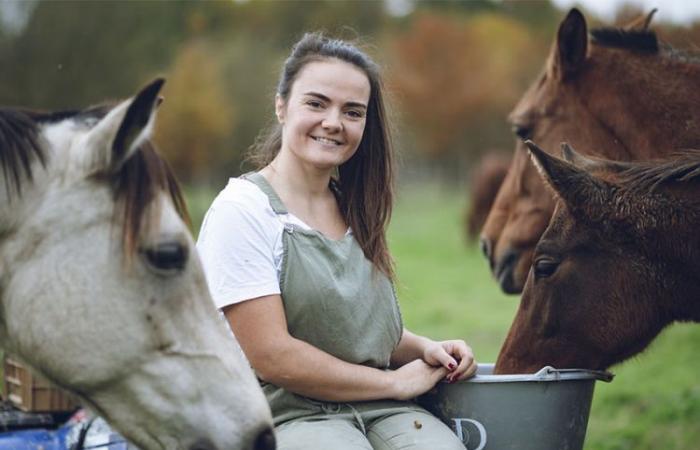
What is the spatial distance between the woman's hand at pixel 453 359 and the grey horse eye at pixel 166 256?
1.10m

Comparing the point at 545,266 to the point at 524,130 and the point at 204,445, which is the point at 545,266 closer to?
the point at 204,445

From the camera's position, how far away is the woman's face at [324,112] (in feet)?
10.4

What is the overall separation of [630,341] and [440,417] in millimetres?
793

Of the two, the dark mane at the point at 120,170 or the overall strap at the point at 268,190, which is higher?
the dark mane at the point at 120,170

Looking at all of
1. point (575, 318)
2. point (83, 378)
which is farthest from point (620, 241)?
point (83, 378)

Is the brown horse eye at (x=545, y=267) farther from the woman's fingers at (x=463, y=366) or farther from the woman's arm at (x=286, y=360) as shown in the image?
the woman's arm at (x=286, y=360)

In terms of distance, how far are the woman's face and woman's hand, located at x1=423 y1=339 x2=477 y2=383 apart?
735mm

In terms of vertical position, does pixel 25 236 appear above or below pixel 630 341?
above

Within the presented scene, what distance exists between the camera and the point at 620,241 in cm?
329

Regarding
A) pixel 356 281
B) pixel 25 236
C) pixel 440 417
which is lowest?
pixel 440 417

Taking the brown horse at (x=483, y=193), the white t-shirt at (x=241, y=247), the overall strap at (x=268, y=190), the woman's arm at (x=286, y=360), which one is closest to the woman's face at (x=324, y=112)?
the overall strap at (x=268, y=190)

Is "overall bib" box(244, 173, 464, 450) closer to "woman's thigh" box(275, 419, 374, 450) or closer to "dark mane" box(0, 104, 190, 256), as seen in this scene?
"woman's thigh" box(275, 419, 374, 450)

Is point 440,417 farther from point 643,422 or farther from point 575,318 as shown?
point 643,422

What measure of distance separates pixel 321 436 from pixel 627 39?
331cm
